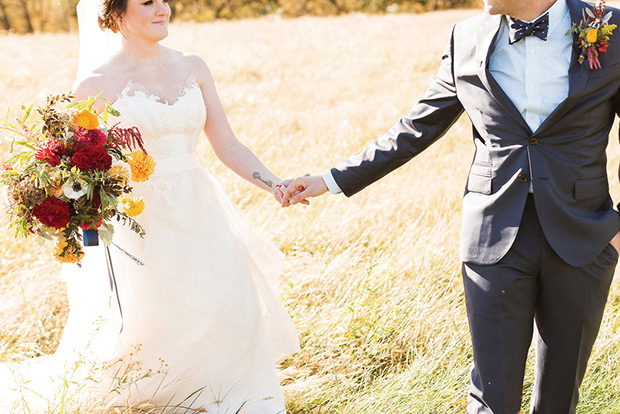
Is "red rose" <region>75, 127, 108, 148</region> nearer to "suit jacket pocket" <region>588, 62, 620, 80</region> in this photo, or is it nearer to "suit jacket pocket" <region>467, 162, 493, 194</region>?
"suit jacket pocket" <region>467, 162, 493, 194</region>

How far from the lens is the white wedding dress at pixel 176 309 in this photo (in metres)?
3.68

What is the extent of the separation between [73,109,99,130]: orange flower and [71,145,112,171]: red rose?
0.33 feet

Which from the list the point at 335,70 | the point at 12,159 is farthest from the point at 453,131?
the point at 12,159

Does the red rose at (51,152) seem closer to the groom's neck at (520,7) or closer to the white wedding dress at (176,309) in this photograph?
the white wedding dress at (176,309)

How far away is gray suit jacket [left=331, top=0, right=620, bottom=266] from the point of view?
2695 mm

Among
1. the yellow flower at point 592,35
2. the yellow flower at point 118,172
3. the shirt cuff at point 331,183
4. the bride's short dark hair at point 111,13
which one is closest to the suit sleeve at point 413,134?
the shirt cuff at point 331,183

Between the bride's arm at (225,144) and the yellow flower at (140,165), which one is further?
the bride's arm at (225,144)

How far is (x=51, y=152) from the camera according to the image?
287 cm

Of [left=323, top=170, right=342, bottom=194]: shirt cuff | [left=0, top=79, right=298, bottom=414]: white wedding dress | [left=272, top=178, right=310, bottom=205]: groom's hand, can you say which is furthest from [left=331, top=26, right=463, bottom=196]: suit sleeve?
[left=0, top=79, right=298, bottom=414]: white wedding dress

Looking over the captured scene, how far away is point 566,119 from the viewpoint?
8.81ft

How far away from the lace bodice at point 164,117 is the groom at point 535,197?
4.51 ft

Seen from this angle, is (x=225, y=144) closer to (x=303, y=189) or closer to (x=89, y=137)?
(x=303, y=189)

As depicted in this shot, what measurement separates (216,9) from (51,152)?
3175 centimetres

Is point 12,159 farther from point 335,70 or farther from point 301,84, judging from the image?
point 335,70
